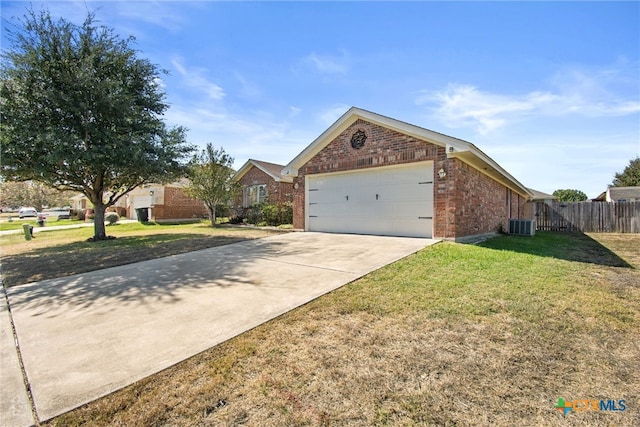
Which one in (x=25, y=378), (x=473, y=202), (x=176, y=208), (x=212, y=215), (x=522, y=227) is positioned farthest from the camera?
(x=176, y=208)

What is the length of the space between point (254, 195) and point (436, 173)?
12769 mm

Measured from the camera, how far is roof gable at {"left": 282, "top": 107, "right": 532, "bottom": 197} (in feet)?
27.0

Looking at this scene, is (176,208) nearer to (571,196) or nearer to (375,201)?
(375,201)

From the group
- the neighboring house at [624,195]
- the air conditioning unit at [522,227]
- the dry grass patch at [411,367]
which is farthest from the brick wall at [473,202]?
the neighboring house at [624,195]

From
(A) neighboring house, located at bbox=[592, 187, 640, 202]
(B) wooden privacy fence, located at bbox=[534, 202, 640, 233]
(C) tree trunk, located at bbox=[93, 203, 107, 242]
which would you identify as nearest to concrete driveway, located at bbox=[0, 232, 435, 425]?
(C) tree trunk, located at bbox=[93, 203, 107, 242]

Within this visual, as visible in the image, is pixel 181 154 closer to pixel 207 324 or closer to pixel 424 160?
pixel 424 160

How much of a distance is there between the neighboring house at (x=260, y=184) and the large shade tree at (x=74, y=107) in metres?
7.01

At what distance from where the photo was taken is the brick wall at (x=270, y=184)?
1738 cm

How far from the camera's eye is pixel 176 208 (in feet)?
73.5

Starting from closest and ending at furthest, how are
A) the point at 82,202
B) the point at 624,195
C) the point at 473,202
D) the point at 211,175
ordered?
the point at 473,202, the point at 211,175, the point at 624,195, the point at 82,202

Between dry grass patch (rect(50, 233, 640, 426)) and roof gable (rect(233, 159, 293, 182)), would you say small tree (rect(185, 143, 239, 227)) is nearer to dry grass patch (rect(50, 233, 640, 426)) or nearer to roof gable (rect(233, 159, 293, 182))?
roof gable (rect(233, 159, 293, 182))

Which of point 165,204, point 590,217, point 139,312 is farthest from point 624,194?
point 165,204

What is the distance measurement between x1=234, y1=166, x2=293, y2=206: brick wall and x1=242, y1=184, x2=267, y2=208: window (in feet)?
0.87

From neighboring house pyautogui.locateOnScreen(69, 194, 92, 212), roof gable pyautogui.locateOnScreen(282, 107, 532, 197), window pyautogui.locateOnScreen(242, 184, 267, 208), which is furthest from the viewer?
neighboring house pyautogui.locateOnScreen(69, 194, 92, 212)
